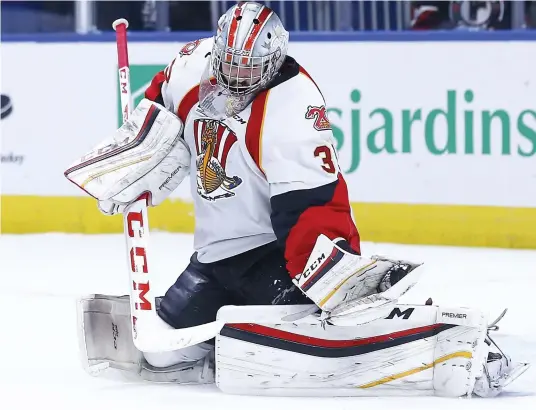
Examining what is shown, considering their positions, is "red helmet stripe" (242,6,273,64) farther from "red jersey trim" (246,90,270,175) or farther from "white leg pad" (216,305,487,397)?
"white leg pad" (216,305,487,397)

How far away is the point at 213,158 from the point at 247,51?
0.93ft

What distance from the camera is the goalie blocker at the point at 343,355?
9.88ft

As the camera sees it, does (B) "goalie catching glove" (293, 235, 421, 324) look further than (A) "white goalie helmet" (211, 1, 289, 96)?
No

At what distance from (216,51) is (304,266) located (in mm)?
549

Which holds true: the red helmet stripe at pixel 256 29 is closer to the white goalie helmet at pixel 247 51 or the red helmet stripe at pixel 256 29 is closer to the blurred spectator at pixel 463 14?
the white goalie helmet at pixel 247 51

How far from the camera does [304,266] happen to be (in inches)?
115

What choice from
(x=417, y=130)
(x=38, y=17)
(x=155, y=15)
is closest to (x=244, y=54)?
(x=417, y=130)

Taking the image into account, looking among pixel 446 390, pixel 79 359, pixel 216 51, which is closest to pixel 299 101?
pixel 216 51

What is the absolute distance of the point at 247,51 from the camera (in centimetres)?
298

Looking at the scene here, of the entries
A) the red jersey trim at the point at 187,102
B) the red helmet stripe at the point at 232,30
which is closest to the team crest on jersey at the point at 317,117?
the red helmet stripe at the point at 232,30

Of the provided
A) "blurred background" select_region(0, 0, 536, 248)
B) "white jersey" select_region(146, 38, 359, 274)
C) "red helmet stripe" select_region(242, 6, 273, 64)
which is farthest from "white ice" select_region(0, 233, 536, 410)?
"red helmet stripe" select_region(242, 6, 273, 64)

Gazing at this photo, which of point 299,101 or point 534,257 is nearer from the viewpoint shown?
point 299,101

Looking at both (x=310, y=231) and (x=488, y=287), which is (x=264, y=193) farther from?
(x=488, y=287)

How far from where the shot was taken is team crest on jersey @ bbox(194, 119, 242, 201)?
10.1ft
